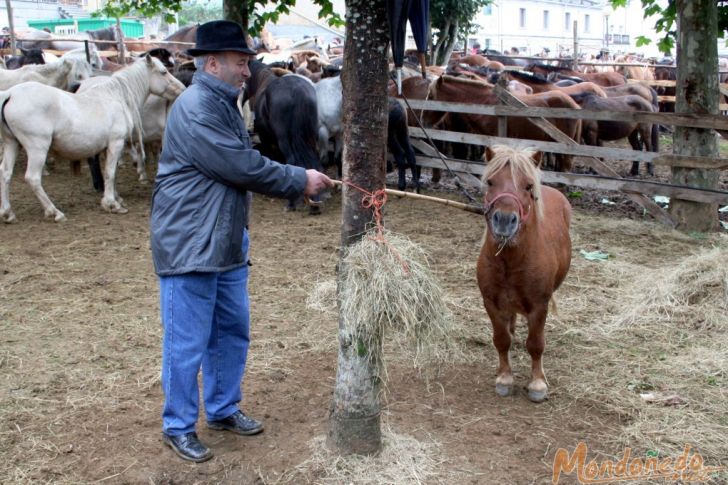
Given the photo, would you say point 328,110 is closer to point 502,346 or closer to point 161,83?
point 161,83

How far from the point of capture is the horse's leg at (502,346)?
13.6 feet

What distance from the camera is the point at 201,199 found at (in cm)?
320

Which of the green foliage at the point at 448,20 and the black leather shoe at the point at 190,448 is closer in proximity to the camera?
the black leather shoe at the point at 190,448

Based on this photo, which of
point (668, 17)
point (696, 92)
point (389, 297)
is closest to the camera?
point (389, 297)

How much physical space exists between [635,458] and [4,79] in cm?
1104

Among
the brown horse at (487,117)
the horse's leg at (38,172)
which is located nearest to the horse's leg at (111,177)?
the horse's leg at (38,172)

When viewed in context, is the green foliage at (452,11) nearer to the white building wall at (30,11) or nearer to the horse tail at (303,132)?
Answer: the horse tail at (303,132)

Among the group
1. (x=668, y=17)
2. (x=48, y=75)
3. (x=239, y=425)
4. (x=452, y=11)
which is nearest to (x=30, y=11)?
(x=452, y=11)

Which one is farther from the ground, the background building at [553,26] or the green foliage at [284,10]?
the background building at [553,26]

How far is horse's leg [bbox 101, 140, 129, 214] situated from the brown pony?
637 centimetres

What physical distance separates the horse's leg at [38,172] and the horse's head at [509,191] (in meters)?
6.27

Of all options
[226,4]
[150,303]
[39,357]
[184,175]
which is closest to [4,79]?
[226,4]

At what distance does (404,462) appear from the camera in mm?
3365

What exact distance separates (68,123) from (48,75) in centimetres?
345
